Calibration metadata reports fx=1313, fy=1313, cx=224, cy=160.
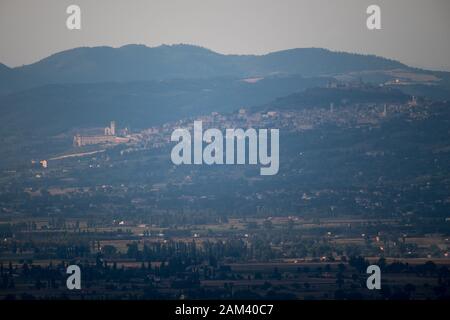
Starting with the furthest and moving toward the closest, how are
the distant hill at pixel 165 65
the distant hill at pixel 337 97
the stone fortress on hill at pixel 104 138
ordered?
1. the distant hill at pixel 165 65
2. the distant hill at pixel 337 97
3. the stone fortress on hill at pixel 104 138

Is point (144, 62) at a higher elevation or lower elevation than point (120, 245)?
higher

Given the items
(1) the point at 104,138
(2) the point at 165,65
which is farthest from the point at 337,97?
(2) the point at 165,65

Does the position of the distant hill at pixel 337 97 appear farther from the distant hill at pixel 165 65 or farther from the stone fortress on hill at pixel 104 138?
the stone fortress on hill at pixel 104 138

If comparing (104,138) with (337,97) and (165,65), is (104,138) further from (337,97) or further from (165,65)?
(165,65)

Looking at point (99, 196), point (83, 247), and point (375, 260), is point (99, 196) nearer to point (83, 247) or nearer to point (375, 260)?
point (83, 247)

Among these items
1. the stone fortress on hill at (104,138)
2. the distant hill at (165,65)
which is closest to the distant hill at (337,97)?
the distant hill at (165,65)
